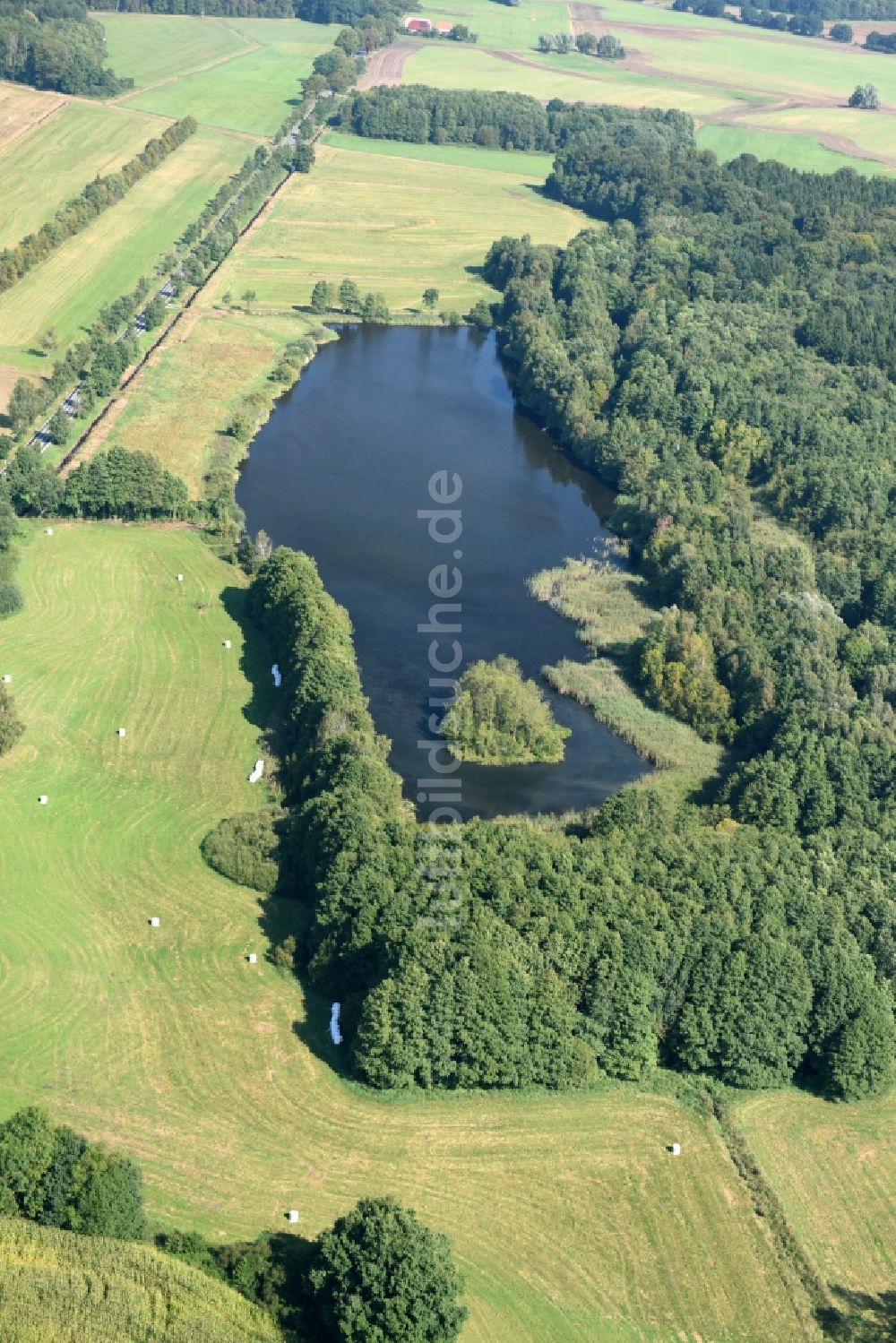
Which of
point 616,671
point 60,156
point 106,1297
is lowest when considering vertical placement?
point 106,1297

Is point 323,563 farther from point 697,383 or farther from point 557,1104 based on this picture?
point 557,1104

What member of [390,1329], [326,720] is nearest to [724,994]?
[390,1329]

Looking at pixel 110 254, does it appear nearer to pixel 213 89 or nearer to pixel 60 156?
pixel 60 156

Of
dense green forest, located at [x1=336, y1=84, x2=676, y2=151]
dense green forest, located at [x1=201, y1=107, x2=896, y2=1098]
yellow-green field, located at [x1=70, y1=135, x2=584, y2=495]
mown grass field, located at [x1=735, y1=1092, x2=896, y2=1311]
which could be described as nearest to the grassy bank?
dense green forest, located at [x1=201, y1=107, x2=896, y2=1098]

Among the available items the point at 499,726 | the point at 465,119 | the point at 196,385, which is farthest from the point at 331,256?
the point at 499,726

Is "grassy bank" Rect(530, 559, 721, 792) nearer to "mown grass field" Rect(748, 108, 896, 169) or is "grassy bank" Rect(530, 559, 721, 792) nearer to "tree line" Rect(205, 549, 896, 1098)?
"tree line" Rect(205, 549, 896, 1098)
